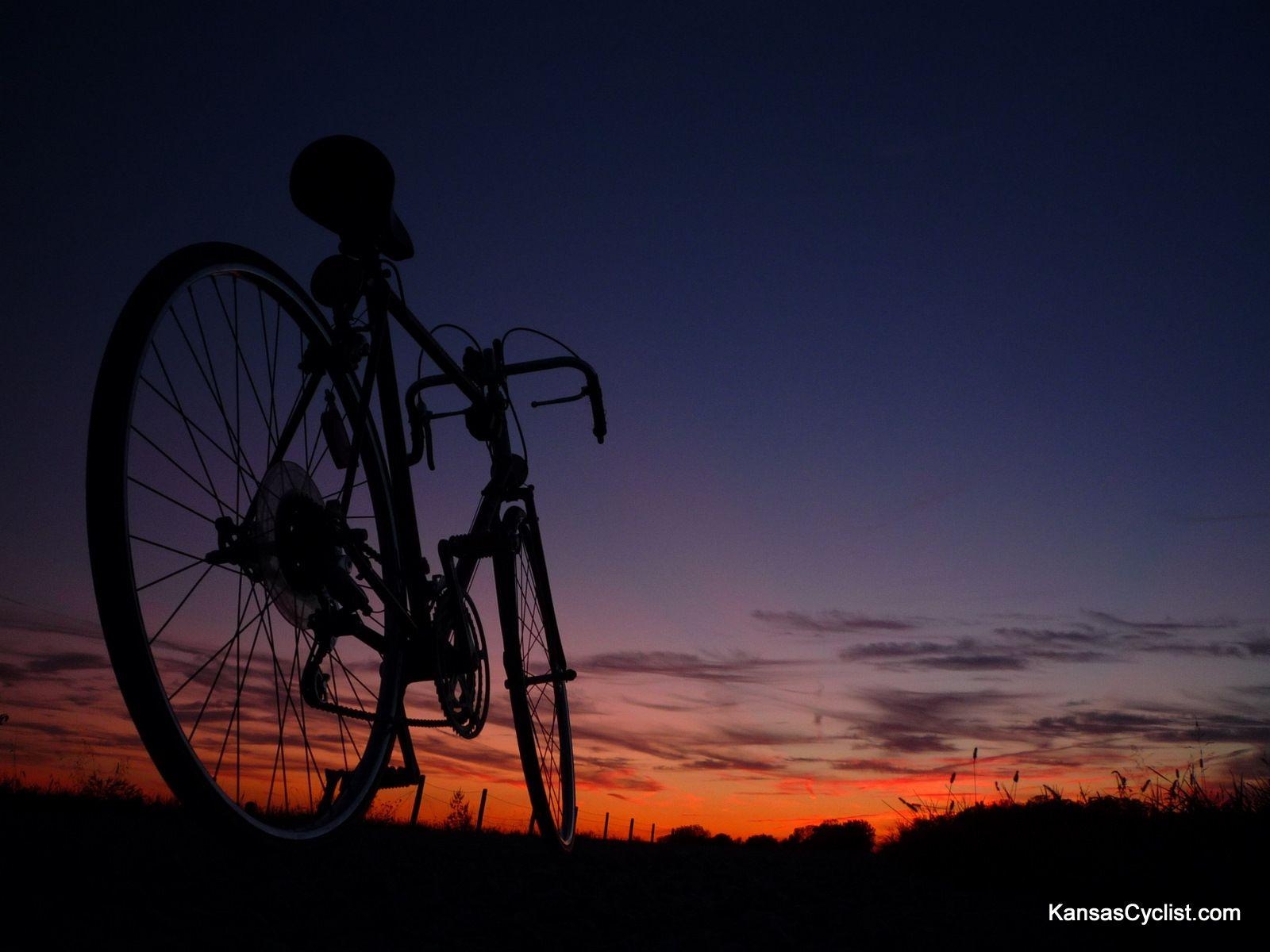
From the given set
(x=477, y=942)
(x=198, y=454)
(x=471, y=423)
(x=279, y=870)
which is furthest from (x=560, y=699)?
(x=198, y=454)

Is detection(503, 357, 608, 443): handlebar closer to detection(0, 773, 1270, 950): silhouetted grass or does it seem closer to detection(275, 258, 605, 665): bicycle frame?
detection(275, 258, 605, 665): bicycle frame

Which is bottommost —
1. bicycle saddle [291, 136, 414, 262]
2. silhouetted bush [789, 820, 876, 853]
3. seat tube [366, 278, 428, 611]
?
silhouetted bush [789, 820, 876, 853]

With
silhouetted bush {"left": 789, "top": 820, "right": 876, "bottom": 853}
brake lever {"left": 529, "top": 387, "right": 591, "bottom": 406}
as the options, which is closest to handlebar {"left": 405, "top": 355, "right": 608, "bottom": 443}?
brake lever {"left": 529, "top": 387, "right": 591, "bottom": 406}

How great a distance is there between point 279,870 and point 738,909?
1.55 meters

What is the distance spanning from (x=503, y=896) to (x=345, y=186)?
95.8 inches

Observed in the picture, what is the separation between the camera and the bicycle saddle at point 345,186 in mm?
2750

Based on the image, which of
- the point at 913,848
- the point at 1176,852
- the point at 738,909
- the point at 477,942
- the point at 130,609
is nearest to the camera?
the point at 130,609

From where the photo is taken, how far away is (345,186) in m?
2.82

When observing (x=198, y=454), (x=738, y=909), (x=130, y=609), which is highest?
(x=198, y=454)

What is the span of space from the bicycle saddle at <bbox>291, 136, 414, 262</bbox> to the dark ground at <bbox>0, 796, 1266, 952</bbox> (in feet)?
6.62

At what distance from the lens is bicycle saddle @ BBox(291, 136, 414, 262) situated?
2750mm

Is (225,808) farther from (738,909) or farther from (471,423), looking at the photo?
(471,423)

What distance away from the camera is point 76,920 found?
187cm

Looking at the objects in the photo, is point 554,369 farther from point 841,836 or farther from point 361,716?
point 841,836
